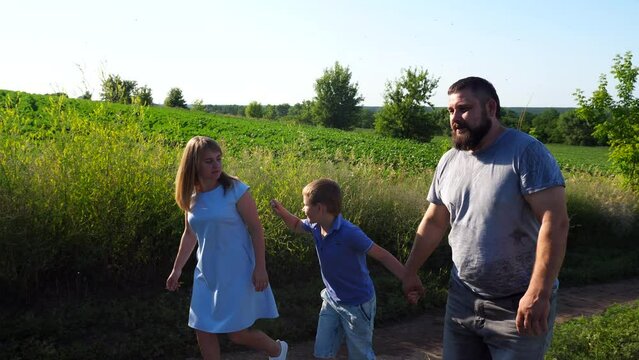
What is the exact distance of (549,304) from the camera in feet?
8.62

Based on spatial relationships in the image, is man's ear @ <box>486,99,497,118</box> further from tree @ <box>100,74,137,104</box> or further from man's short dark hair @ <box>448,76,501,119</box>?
tree @ <box>100,74,137,104</box>

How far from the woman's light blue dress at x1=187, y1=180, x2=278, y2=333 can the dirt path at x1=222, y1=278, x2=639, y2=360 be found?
164 centimetres

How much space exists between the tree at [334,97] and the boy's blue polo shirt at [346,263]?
70504mm

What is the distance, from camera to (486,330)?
283 cm

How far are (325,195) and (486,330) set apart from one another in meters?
1.34

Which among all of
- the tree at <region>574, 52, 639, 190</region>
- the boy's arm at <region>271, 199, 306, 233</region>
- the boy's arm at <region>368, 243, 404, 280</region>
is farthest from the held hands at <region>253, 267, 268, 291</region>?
the tree at <region>574, 52, 639, 190</region>

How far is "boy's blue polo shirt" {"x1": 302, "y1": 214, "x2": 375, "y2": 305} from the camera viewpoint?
3.72 m

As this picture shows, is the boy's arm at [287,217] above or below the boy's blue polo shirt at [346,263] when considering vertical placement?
above

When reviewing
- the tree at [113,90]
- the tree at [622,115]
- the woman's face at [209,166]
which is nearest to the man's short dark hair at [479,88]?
the woman's face at [209,166]

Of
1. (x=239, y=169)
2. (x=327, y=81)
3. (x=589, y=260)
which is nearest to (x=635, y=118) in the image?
(x=589, y=260)

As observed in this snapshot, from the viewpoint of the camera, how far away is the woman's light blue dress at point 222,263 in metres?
3.83

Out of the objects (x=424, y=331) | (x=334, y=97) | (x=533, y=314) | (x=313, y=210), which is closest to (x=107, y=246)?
(x=313, y=210)

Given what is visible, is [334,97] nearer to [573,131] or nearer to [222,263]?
[573,131]

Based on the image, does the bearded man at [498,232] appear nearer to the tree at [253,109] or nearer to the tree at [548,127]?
the tree at [548,127]
